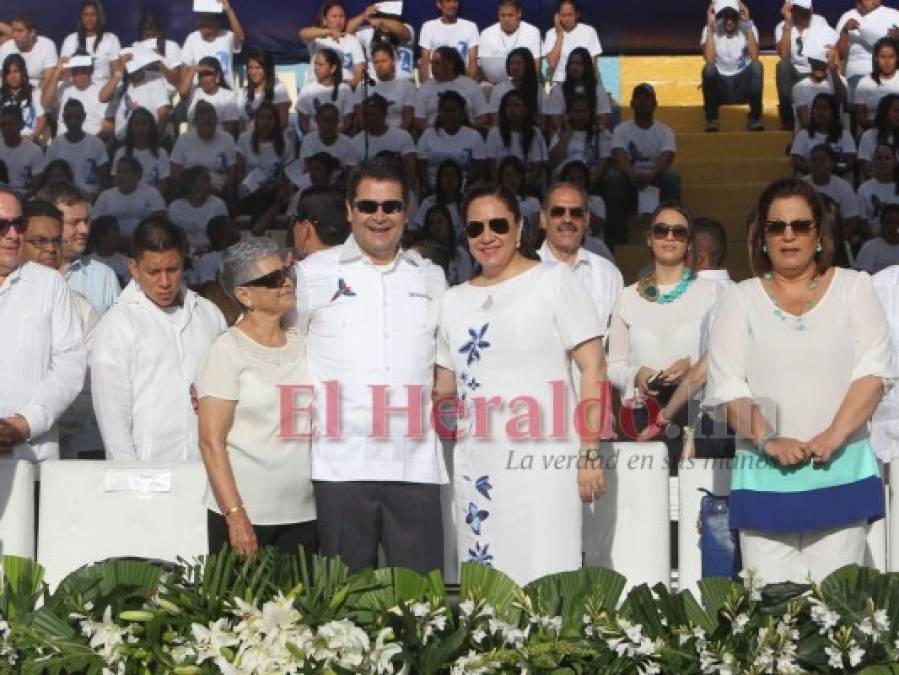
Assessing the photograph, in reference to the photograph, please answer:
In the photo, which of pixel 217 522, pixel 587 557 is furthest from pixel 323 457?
pixel 587 557

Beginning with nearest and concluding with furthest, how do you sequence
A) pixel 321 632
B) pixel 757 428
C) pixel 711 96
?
pixel 321 632 → pixel 757 428 → pixel 711 96

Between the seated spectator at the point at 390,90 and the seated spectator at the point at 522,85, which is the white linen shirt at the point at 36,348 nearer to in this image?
the seated spectator at the point at 390,90

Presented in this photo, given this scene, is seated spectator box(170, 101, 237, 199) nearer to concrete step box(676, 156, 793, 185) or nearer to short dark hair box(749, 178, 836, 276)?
concrete step box(676, 156, 793, 185)

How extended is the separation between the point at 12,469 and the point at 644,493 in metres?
2.12

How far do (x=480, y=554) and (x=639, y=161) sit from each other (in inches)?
264

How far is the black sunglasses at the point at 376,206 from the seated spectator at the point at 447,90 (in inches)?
239

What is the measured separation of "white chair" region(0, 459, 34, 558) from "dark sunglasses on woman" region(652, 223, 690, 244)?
2.60 m

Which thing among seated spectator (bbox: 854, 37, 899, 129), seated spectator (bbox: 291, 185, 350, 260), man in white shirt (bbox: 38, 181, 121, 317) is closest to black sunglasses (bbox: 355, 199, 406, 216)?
seated spectator (bbox: 291, 185, 350, 260)

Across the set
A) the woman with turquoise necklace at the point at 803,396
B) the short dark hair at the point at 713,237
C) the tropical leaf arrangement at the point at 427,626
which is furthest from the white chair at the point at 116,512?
the short dark hair at the point at 713,237

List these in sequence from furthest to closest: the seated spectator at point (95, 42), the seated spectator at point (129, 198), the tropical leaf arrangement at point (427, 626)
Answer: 1. the seated spectator at point (129, 198)
2. the seated spectator at point (95, 42)
3. the tropical leaf arrangement at point (427, 626)

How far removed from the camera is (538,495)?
543 cm

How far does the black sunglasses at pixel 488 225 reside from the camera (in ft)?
18.0

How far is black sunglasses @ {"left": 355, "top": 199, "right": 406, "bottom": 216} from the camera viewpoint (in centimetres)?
554

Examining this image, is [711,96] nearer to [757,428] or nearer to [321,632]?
[757,428]
